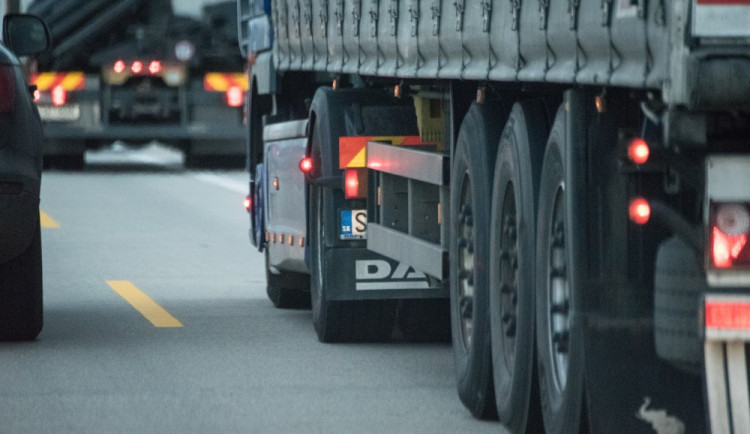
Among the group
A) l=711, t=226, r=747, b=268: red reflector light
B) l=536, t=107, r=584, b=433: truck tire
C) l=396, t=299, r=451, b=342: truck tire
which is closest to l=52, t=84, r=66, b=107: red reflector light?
l=396, t=299, r=451, b=342: truck tire

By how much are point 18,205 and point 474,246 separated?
9.17ft

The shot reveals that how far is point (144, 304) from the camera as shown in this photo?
12.6 m

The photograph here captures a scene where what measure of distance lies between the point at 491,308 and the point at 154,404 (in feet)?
5.00

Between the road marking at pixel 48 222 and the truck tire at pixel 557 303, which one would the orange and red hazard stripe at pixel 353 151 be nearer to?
the truck tire at pixel 557 303

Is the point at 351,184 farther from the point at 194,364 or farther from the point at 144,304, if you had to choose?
the point at 144,304

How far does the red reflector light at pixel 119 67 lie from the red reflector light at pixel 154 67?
0.39 metres

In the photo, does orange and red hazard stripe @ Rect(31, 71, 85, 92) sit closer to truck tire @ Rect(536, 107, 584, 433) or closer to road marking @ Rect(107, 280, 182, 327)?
road marking @ Rect(107, 280, 182, 327)

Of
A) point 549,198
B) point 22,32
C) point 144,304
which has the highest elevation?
point 22,32

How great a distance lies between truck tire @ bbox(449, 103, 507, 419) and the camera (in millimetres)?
7812

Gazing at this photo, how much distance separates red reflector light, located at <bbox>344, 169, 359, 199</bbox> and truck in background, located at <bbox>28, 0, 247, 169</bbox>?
1839 centimetres

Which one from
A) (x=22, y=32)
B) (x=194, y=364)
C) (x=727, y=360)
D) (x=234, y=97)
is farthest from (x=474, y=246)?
(x=234, y=97)

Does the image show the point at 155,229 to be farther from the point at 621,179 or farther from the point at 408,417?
the point at 621,179

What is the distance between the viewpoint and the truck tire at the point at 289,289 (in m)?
12.4

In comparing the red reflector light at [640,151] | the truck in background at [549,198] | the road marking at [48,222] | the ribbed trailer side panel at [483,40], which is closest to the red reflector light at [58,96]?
the road marking at [48,222]
